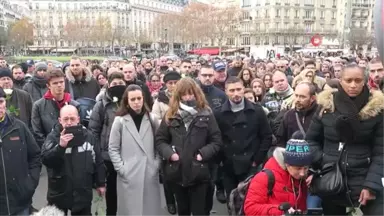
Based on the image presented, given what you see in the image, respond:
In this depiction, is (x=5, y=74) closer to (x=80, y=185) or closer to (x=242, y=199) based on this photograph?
(x=80, y=185)

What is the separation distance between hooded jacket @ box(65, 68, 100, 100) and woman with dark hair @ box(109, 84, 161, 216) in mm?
2458

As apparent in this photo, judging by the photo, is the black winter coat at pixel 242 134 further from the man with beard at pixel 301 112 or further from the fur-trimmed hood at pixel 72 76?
the fur-trimmed hood at pixel 72 76

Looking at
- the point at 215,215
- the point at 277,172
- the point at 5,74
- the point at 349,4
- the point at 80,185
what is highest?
the point at 349,4

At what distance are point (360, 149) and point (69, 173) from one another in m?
2.70

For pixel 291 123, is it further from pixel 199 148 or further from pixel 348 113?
pixel 348 113

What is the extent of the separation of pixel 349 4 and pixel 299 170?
94.5m

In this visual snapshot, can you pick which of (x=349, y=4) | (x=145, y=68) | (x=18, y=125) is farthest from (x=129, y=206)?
(x=349, y=4)

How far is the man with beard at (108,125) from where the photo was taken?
5250 millimetres

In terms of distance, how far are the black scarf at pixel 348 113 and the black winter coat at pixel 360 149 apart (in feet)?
0.13

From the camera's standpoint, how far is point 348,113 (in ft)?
11.6

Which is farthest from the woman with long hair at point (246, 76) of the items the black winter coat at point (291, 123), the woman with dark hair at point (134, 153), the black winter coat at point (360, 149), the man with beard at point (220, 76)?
the black winter coat at point (360, 149)

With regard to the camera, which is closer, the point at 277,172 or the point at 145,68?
the point at 277,172

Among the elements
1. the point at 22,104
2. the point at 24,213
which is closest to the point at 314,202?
the point at 24,213

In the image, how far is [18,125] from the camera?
13.4 ft
